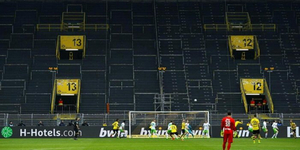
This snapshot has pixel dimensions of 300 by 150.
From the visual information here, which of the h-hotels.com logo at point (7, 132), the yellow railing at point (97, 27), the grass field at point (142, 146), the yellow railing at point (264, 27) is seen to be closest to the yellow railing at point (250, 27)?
the yellow railing at point (264, 27)

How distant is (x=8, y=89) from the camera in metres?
65.1

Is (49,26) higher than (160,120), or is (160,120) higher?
(49,26)

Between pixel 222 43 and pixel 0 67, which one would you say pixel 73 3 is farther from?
pixel 222 43

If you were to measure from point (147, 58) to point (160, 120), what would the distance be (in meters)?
16.9

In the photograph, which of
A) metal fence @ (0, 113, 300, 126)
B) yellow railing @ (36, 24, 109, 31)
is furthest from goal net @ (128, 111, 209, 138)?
yellow railing @ (36, 24, 109, 31)

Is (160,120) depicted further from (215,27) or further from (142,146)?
(215,27)

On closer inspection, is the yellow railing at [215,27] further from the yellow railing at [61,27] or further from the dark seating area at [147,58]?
the yellow railing at [61,27]

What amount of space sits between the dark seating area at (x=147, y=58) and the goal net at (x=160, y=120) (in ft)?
25.2

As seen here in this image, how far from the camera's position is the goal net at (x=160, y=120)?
54219mm

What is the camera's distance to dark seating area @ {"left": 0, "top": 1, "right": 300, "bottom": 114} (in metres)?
64.7

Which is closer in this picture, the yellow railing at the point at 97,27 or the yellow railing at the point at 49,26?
the yellow railing at the point at 49,26

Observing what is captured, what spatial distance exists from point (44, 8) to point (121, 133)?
29541mm

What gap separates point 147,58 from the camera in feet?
232

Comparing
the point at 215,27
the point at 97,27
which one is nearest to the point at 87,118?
the point at 97,27
